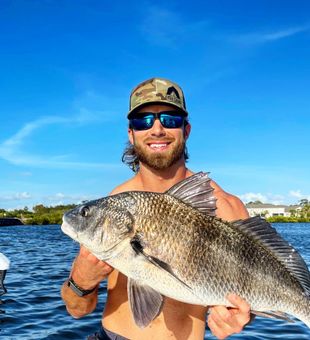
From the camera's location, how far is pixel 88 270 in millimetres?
4023

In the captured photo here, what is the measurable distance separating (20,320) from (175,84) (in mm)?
7167

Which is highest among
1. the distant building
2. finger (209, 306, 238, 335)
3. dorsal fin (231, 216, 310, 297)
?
the distant building

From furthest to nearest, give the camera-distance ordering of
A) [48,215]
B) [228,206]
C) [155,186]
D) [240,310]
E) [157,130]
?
[48,215] < [155,186] < [228,206] < [157,130] < [240,310]

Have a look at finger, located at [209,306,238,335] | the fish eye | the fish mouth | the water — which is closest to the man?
the fish mouth

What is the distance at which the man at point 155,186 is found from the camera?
4.57m

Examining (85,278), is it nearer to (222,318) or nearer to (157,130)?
(222,318)

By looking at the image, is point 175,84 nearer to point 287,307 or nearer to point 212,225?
point 212,225

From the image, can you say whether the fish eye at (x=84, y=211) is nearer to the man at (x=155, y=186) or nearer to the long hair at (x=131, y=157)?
the man at (x=155, y=186)

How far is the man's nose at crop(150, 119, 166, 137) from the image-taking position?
4.72m

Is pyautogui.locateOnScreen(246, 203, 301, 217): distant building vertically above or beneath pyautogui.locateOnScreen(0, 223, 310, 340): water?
above

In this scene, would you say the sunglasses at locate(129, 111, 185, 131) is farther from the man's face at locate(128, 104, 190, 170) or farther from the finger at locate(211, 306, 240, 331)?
the finger at locate(211, 306, 240, 331)

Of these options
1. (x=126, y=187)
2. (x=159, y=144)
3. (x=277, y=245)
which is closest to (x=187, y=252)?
(x=277, y=245)

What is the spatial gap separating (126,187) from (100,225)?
146cm

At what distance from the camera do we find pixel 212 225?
150 inches
